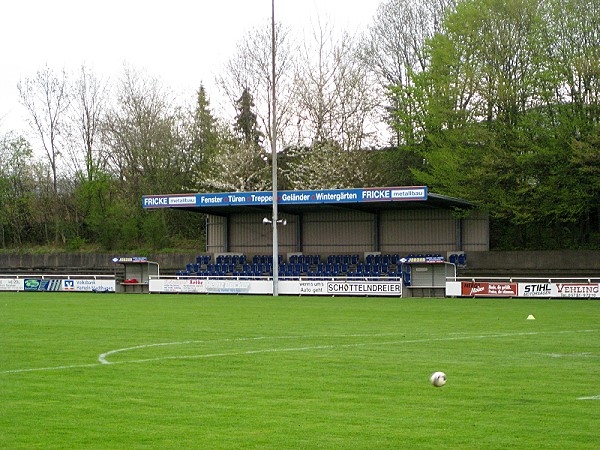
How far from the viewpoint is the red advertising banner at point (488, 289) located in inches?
1671

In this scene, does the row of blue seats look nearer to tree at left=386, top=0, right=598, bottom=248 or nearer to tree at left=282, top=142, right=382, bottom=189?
tree at left=386, top=0, right=598, bottom=248

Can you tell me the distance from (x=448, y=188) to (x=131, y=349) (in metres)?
38.8

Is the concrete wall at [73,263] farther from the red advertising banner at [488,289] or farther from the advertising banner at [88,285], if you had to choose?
the red advertising banner at [488,289]

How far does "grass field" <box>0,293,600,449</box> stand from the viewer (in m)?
10.2

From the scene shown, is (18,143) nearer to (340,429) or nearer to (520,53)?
(520,53)

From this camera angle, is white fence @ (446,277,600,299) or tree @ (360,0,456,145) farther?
tree @ (360,0,456,145)

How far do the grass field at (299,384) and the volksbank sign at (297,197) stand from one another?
22.2 m

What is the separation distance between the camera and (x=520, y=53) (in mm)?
54094

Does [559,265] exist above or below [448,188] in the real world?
below

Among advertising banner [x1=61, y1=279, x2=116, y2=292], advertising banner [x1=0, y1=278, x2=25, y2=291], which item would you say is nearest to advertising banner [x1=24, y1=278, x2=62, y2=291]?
advertising banner [x1=0, y1=278, x2=25, y2=291]

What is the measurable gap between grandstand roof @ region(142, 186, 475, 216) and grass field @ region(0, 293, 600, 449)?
22528 mm

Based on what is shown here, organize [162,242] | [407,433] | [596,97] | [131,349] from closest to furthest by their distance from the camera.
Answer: [407,433], [131,349], [596,97], [162,242]

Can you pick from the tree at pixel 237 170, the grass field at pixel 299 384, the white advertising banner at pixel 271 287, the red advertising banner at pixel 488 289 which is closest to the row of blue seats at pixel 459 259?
the white advertising banner at pixel 271 287

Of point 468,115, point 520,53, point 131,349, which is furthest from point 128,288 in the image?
point 131,349
